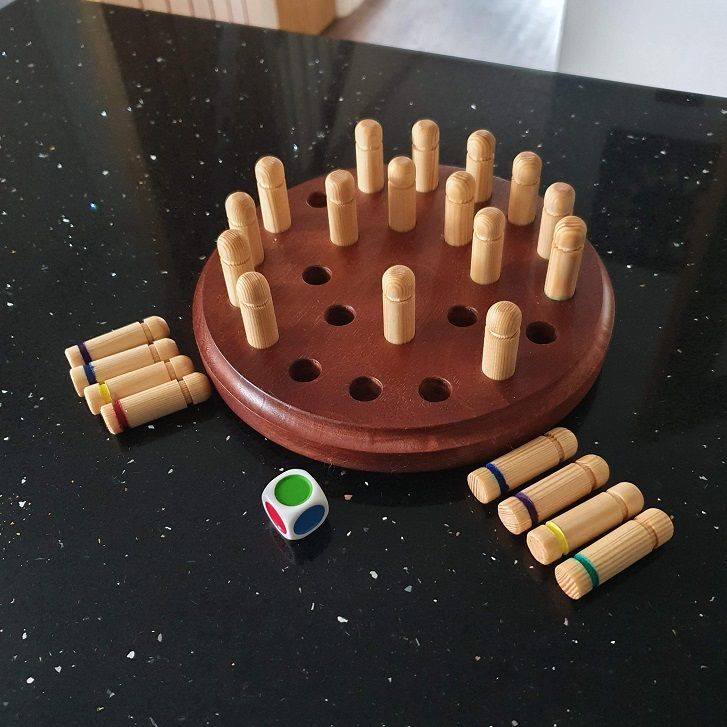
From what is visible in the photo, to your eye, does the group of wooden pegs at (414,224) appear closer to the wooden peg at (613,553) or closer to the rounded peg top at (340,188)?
the rounded peg top at (340,188)

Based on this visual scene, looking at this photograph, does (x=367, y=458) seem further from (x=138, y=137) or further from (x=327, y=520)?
(x=138, y=137)

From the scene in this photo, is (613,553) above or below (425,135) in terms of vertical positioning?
below

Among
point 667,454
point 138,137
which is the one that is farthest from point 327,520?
point 138,137

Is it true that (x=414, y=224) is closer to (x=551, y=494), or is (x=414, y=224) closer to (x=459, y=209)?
(x=459, y=209)

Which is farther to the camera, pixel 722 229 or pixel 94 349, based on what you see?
pixel 722 229

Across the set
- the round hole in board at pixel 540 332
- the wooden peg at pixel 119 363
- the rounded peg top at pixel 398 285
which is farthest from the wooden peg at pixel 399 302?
the wooden peg at pixel 119 363

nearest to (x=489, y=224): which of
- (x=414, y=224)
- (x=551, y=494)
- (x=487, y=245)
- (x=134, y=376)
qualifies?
(x=487, y=245)

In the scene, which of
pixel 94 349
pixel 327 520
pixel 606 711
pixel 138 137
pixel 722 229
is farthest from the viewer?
pixel 138 137
